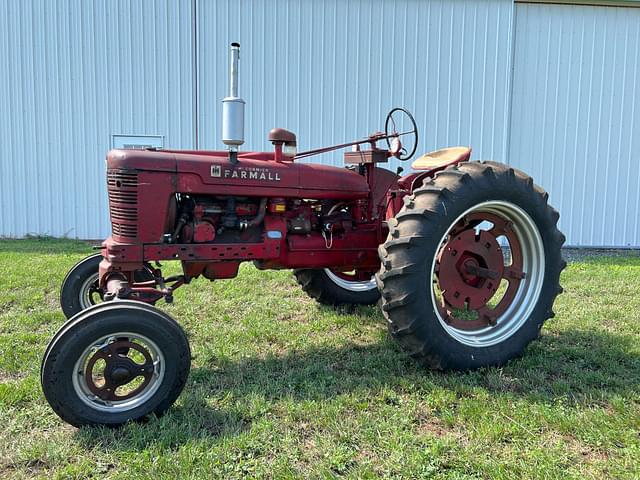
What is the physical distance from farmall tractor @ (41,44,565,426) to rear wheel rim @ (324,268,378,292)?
0.75 metres

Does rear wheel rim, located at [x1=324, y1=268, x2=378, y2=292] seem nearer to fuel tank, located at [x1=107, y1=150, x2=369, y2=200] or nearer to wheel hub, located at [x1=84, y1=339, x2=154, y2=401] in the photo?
fuel tank, located at [x1=107, y1=150, x2=369, y2=200]

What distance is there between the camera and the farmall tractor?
247cm

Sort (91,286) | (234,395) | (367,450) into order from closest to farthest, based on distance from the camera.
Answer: (367,450), (234,395), (91,286)

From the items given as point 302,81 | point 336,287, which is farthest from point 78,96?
point 336,287

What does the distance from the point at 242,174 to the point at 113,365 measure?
1.32m

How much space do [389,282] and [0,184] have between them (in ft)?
26.0

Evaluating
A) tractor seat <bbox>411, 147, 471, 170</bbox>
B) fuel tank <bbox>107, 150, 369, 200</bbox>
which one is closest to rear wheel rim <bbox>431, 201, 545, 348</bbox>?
tractor seat <bbox>411, 147, 471, 170</bbox>

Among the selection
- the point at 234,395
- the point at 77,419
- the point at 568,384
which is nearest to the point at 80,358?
the point at 77,419

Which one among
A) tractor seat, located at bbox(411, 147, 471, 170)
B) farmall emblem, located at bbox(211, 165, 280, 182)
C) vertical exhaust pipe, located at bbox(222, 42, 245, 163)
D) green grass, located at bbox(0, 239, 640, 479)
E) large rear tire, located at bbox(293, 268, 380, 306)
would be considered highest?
vertical exhaust pipe, located at bbox(222, 42, 245, 163)

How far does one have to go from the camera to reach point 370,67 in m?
8.30

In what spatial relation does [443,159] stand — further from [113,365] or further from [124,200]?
[113,365]

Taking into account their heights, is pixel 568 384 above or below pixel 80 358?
below

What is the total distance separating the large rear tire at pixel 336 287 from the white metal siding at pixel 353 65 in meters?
4.26

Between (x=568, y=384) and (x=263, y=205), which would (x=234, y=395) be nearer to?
(x=263, y=205)
